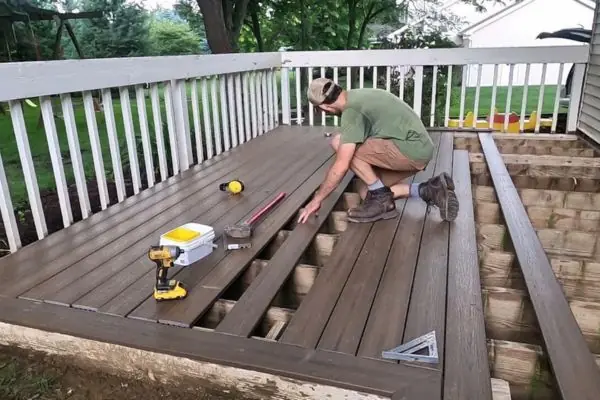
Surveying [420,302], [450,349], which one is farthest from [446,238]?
[450,349]

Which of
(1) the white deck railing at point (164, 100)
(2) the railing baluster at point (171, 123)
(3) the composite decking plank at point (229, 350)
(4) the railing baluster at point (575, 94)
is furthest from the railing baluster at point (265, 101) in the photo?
(3) the composite decking plank at point (229, 350)

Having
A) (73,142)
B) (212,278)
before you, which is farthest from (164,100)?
(212,278)

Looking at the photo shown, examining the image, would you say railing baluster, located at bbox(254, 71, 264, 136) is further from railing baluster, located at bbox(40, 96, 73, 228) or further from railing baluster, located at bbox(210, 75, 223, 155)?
railing baluster, located at bbox(40, 96, 73, 228)

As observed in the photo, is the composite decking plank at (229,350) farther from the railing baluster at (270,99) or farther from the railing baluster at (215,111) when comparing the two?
the railing baluster at (270,99)

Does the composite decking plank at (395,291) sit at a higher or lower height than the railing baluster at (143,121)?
lower

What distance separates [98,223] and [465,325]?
2.00 m

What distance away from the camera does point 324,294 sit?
6.03 feet

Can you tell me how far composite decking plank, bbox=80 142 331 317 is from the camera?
6.02 feet

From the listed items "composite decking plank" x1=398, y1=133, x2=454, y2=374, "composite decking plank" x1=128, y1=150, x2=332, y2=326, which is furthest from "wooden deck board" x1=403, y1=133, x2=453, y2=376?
"composite decking plank" x1=128, y1=150, x2=332, y2=326

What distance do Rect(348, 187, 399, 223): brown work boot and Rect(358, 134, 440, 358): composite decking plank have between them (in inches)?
3.7

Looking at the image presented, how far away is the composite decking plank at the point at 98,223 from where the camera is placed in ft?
7.29

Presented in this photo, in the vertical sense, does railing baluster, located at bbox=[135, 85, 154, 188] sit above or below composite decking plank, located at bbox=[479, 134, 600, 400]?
above

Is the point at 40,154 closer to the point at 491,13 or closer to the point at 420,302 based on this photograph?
the point at 420,302

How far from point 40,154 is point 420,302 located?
600 cm
